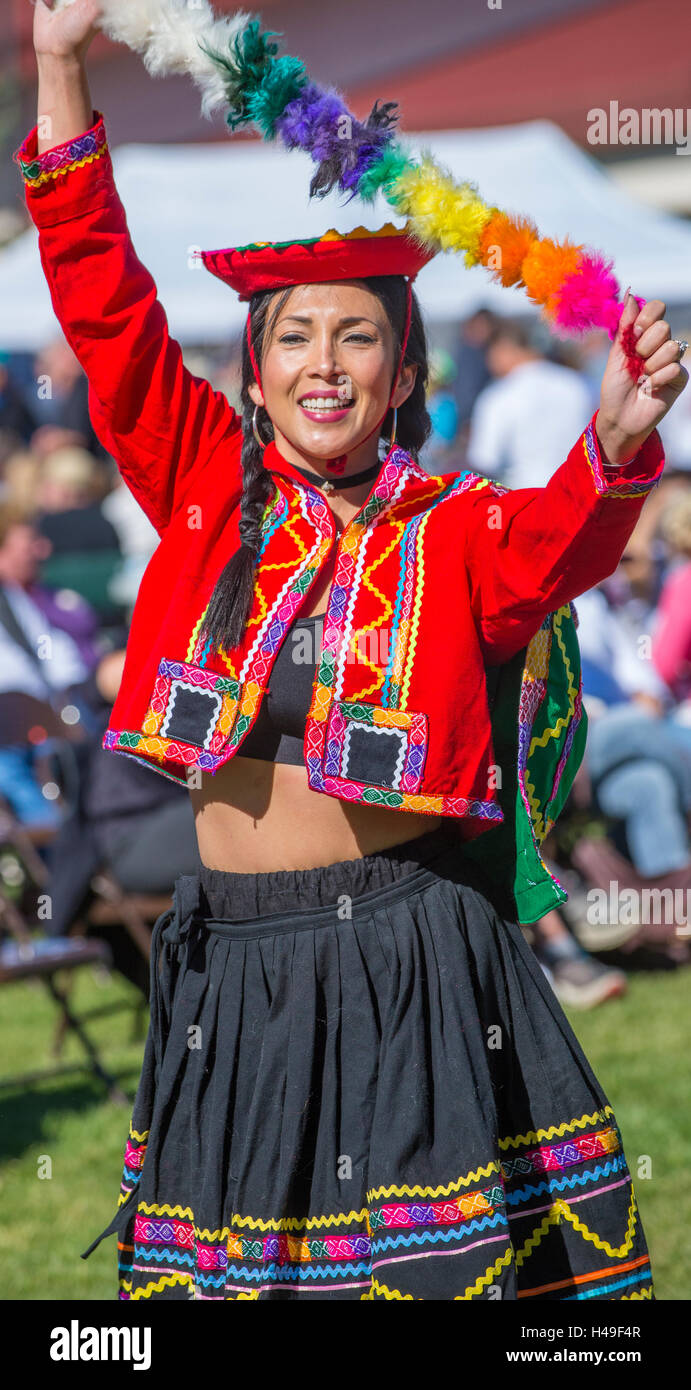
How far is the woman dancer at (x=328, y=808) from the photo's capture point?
7.41ft

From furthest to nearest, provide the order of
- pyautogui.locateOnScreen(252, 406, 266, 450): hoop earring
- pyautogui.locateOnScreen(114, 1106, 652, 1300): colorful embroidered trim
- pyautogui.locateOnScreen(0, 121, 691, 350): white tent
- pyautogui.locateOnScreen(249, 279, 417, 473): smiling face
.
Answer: pyautogui.locateOnScreen(0, 121, 691, 350): white tent → pyautogui.locateOnScreen(252, 406, 266, 450): hoop earring → pyautogui.locateOnScreen(249, 279, 417, 473): smiling face → pyautogui.locateOnScreen(114, 1106, 652, 1300): colorful embroidered trim

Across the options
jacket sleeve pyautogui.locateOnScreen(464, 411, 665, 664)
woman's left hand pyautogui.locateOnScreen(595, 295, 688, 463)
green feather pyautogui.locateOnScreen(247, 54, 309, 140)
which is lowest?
jacket sleeve pyautogui.locateOnScreen(464, 411, 665, 664)

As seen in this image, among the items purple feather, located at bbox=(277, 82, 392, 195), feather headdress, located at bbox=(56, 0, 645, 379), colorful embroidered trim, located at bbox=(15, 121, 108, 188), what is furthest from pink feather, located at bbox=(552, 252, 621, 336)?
colorful embroidered trim, located at bbox=(15, 121, 108, 188)

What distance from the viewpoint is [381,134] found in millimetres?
2359

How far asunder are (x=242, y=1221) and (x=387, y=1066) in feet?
1.05

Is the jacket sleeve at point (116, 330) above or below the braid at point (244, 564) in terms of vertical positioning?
above

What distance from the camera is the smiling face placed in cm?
239

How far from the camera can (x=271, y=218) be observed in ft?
32.7

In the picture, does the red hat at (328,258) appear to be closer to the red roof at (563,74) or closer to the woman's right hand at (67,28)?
the woman's right hand at (67,28)

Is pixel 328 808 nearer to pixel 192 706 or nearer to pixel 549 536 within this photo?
pixel 192 706

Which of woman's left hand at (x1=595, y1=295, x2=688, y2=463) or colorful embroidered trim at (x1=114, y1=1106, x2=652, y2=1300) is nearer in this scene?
woman's left hand at (x1=595, y1=295, x2=688, y2=463)

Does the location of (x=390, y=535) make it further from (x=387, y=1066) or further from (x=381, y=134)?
(x=387, y=1066)

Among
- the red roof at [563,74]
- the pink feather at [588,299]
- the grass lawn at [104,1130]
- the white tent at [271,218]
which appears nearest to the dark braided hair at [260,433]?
the pink feather at [588,299]

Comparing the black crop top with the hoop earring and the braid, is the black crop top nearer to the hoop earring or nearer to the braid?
the braid
